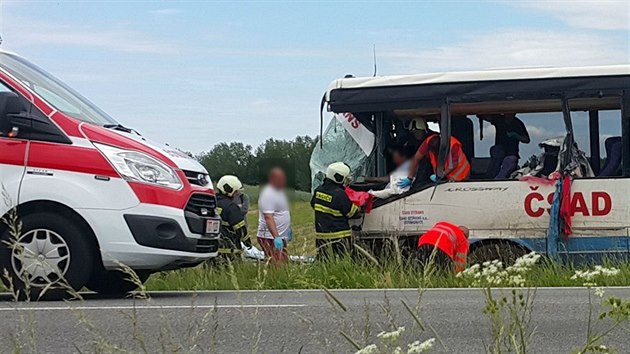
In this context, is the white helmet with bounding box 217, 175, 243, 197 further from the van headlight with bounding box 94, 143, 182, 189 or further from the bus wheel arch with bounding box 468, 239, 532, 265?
the van headlight with bounding box 94, 143, 182, 189

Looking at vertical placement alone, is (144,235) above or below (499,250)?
above

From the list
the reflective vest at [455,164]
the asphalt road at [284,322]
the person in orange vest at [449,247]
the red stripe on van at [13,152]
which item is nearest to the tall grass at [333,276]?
the person in orange vest at [449,247]

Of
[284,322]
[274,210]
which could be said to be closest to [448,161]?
[274,210]

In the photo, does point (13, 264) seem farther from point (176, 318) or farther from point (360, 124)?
point (360, 124)

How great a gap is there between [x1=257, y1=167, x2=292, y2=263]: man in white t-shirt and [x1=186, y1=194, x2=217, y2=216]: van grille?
1586mm

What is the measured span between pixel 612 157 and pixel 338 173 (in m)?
3.20

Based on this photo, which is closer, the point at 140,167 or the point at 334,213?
the point at 140,167

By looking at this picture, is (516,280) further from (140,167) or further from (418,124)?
(418,124)

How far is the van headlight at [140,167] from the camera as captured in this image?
30.9 feet

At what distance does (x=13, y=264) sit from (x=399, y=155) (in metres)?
6.17

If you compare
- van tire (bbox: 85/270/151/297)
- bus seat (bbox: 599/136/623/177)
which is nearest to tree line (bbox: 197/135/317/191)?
van tire (bbox: 85/270/151/297)

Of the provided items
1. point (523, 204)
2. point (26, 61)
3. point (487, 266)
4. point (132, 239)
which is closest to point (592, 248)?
point (523, 204)

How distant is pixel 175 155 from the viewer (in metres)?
10.0

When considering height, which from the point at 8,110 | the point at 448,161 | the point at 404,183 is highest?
the point at 8,110
